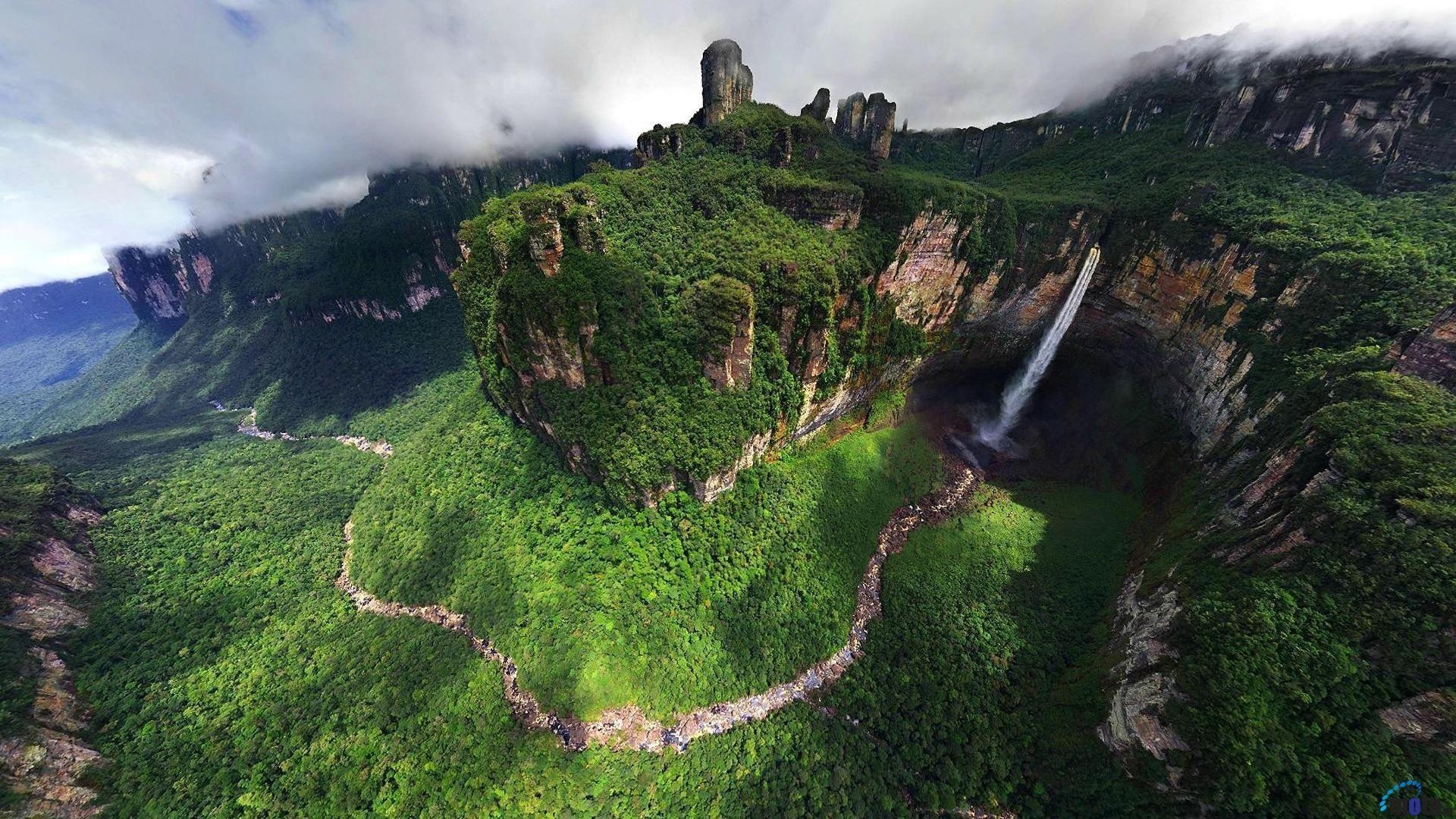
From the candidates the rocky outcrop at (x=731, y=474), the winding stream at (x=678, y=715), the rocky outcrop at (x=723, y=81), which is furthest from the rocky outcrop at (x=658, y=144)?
the winding stream at (x=678, y=715)

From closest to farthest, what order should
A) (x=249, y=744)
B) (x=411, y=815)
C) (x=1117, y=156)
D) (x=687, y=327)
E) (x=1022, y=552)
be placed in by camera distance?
1. (x=411, y=815)
2. (x=249, y=744)
3. (x=687, y=327)
4. (x=1022, y=552)
5. (x=1117, y=156)

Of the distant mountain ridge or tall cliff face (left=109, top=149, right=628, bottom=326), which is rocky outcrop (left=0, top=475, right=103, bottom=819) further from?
the distant mountain ridge

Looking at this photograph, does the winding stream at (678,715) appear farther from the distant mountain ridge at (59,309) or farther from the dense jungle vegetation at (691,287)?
the distant mountain ridge at (59,309)

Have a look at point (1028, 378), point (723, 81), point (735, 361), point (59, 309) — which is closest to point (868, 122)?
point (723, 81)

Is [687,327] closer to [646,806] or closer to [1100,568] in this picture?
[646,806]

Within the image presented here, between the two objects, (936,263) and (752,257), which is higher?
(752,257)

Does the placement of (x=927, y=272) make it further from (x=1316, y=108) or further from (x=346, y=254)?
(x=346, y=254)

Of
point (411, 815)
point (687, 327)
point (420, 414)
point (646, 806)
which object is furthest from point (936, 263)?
point (420, 414)
